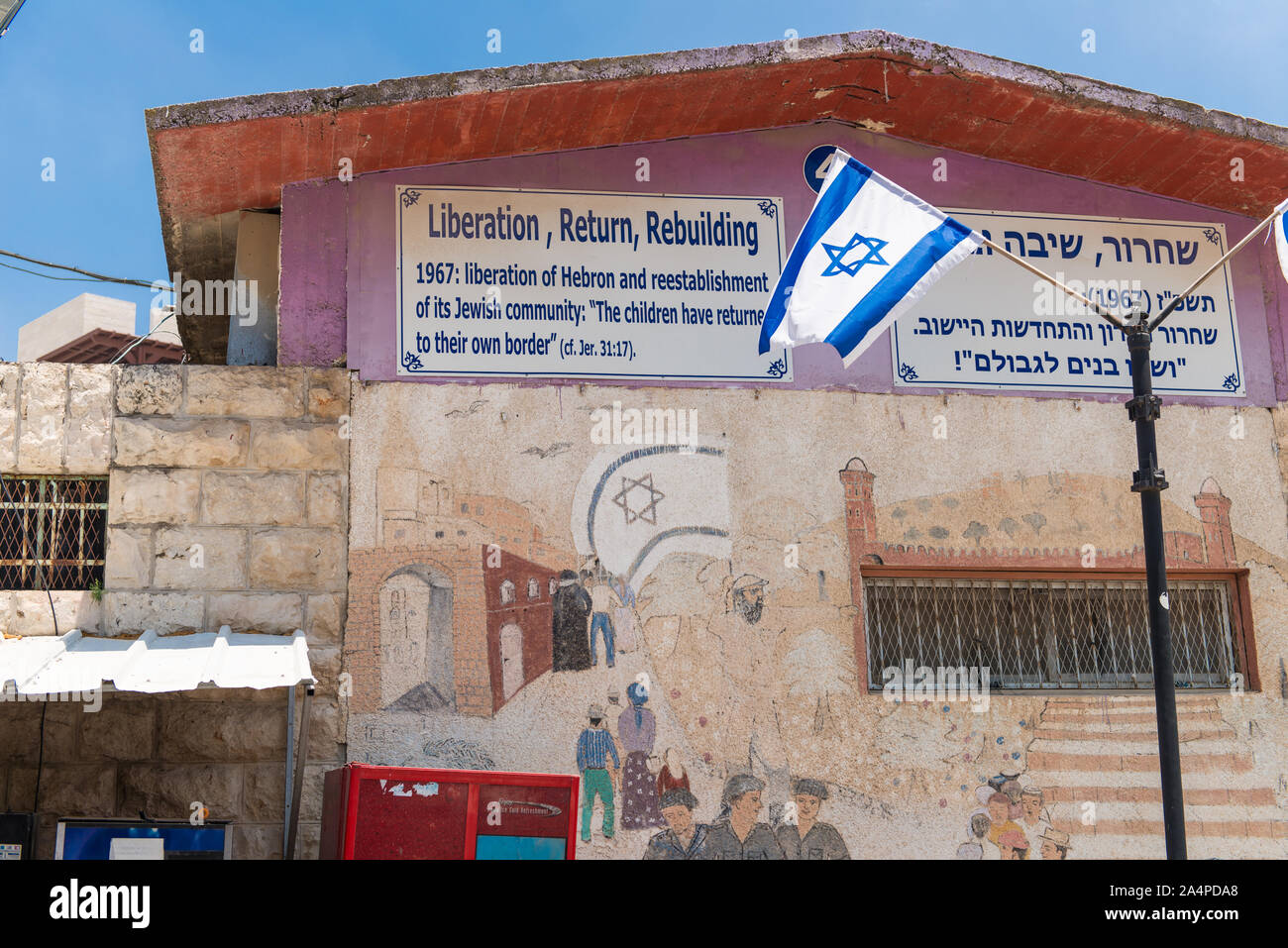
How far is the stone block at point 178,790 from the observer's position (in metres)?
7.58

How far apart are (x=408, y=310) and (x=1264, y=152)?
21.3ft

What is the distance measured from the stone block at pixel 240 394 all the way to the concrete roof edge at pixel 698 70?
61.8 inches

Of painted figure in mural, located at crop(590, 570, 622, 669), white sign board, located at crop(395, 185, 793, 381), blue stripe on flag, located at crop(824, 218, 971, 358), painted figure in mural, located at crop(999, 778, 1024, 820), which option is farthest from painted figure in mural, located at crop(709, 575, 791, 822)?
blue stripe on flag, located at crop(824, 218, 971, 358)

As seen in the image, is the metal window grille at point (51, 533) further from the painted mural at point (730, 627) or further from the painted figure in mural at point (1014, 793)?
the painted figure in mural at point (1014, 793)

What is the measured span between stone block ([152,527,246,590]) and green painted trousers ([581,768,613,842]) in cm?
253

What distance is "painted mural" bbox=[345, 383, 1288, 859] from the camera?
7.98 m

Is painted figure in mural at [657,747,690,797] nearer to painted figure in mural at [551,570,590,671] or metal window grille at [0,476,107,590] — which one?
painted figure in mural at [551,570,590,671]

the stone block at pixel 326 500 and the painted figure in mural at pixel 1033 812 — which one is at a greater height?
the stone block at pixel 326 500

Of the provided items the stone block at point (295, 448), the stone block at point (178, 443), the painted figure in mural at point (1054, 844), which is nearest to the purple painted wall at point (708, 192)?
the stone block at point (295, 448)

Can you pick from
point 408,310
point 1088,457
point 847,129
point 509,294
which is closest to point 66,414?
point 408,310

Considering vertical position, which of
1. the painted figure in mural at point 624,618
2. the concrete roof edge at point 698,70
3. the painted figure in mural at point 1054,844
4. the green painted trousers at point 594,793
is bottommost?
the painted figure in mural at point 1054,844

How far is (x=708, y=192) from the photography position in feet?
29.9

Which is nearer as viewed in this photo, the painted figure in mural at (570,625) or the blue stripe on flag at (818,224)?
the blue stripe on flag at (818,224)

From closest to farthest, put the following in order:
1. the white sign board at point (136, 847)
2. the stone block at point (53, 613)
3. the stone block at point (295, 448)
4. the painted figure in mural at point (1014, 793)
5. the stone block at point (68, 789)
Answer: the white sign board at point (136, 847), the stone block at point (68, 789), the stone block at point (53, 613), the stone block at point (295, 448), the painted figure in mural at point (1014, 793)
